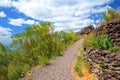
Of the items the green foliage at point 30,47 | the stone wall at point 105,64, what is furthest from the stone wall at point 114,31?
the green foliage at point 30,47

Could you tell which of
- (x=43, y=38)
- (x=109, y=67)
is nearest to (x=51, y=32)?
(x=43, y=38)

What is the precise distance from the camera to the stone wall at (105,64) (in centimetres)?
1106

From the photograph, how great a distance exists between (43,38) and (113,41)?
58.0ft

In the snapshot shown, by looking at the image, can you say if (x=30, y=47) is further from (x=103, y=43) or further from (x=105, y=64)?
(x=105, y=64)

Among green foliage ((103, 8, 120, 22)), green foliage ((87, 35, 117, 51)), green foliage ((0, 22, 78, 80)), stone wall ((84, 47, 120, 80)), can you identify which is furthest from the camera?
green foliage ((0, 22, 78, 80))

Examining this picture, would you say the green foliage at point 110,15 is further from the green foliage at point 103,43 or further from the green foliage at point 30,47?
the green foliage at point 30,47

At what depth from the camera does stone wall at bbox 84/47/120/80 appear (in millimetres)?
11062

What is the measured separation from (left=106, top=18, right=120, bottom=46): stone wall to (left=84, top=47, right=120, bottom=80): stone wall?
43.7 inches

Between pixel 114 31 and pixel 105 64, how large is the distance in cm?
276

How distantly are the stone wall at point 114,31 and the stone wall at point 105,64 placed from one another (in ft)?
3.64

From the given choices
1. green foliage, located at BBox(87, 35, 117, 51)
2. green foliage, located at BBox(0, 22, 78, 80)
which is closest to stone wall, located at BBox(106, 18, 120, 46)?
green foliage, located at BBox(87, 35, 117, 51)

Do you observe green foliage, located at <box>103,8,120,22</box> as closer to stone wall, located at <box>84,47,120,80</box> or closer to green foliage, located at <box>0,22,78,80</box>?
stone wall, located at <box>84,47,120,80</box>

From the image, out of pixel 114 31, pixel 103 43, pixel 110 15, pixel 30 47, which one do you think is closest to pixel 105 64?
pixel 103 43

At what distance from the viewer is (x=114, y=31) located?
13.7 meters
